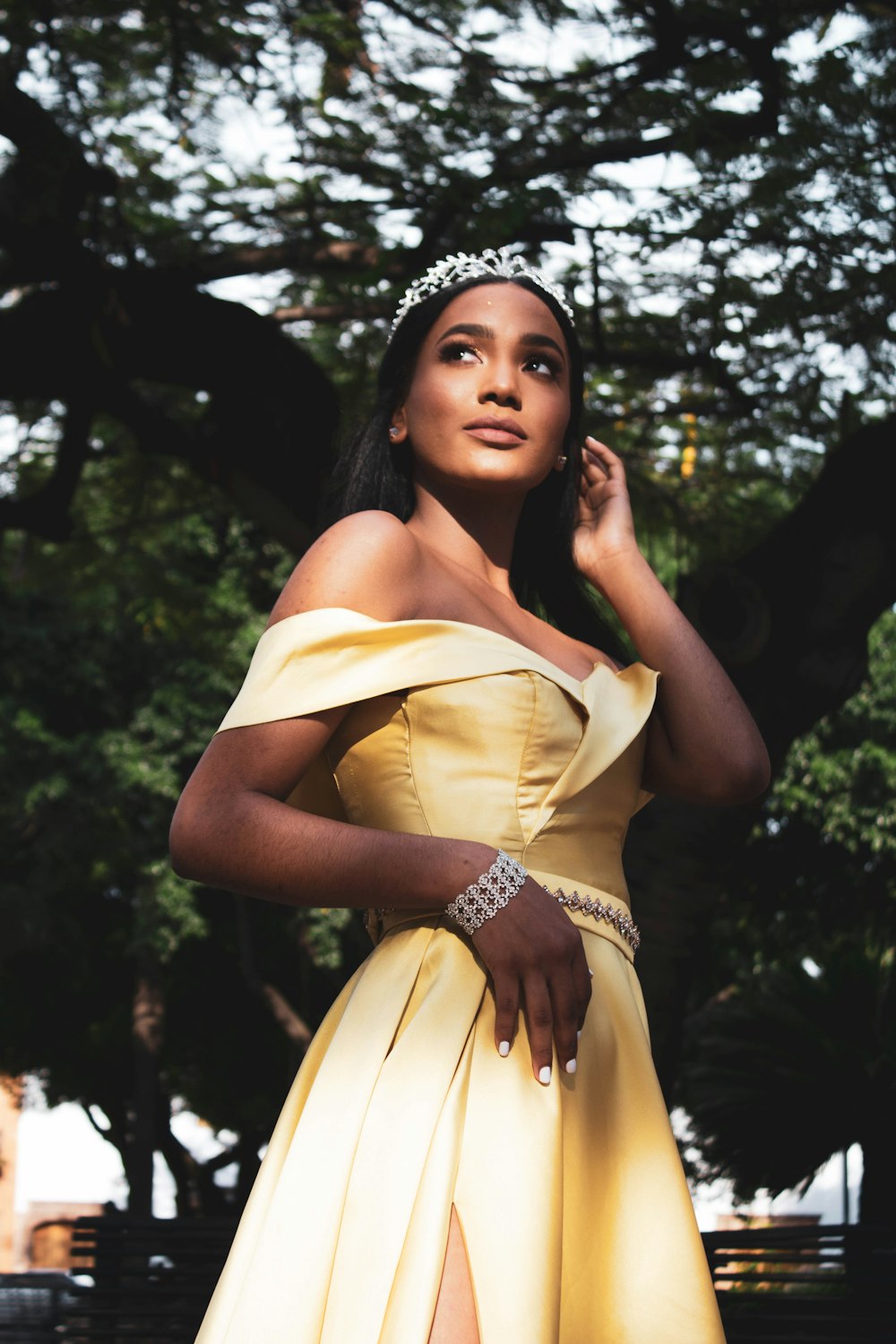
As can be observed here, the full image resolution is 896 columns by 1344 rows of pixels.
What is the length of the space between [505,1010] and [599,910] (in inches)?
10.4

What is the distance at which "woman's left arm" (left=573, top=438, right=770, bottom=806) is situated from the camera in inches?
91.0

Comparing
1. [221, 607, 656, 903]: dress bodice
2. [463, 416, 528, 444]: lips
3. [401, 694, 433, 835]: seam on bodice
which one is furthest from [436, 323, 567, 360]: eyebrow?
[401, 694, 433, 835]: seam on bodice

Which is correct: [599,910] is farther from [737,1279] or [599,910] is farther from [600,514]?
[737,1279]

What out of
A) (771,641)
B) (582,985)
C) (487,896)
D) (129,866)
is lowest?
(582,985)

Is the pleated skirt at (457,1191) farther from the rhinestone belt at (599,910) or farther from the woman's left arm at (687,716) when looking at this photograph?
the woman's left arm at (687,716)

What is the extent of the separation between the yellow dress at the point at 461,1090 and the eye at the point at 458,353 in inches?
20.2

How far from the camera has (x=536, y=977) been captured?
71.8 inches

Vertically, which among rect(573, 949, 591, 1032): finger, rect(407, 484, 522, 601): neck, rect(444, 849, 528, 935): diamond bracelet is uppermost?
rect(407, 484, 522, 601): neck

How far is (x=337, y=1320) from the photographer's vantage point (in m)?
1.69

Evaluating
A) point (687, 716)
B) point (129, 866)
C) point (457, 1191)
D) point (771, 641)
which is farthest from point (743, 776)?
point (129, 866)

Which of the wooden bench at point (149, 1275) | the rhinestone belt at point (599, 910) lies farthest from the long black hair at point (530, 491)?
the wooden bench at point (149, 1275)

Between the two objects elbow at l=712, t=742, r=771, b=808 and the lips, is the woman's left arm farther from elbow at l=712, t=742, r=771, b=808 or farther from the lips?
the lips

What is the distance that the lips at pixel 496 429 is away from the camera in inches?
90.3

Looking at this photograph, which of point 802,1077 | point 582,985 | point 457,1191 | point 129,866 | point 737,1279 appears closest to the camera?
point 457,1191
